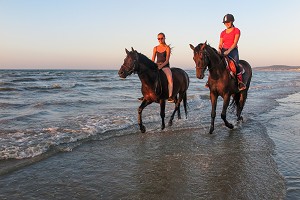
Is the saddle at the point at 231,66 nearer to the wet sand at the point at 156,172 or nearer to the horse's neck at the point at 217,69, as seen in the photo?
the horse's neck at the point at 217,69

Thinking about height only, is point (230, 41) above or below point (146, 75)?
above

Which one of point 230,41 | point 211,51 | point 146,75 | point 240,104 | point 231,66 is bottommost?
point 240,104

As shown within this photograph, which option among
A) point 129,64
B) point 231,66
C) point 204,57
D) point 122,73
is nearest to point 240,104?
point 231,66

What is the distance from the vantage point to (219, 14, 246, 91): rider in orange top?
809 centimetres

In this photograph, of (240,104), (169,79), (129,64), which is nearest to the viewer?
(129,64)

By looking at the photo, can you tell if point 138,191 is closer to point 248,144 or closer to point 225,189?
point 225,189

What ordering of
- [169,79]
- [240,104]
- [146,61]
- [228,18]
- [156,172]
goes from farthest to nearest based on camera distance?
[240,104], [169,79], [228,18], [146,61], [156,172]

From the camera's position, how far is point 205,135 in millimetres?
7688

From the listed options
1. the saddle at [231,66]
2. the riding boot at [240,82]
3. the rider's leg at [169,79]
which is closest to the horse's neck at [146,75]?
the rider's leg at [169,79]

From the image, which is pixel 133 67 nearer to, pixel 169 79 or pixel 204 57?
pixel 169 79

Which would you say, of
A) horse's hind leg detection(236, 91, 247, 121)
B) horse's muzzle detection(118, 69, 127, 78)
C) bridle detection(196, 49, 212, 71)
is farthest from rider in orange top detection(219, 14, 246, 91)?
horse's muzzle detection(118, 69, 127, 78)

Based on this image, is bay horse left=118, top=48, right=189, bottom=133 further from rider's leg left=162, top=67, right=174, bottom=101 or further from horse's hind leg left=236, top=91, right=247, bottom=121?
horse's hind leg left=236, top=91, right=247, bottom=121

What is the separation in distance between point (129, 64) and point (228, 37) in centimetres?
293

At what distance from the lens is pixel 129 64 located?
7.31 meters
